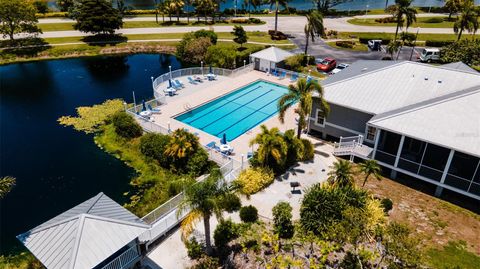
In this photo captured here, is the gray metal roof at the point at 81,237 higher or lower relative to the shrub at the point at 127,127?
higher

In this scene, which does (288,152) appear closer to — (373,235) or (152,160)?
(373,235)

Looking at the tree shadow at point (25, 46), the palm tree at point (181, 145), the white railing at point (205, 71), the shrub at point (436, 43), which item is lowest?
the palm tree at point (181, 145)

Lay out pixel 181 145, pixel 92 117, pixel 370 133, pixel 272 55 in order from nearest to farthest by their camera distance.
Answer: pixel 181 145 < pixel 370 133 < pixel 92 117 < pixel 272 55

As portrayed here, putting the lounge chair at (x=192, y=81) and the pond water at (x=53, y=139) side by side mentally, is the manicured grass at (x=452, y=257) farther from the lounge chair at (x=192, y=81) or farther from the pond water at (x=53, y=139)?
the lounge chair at (x=192, y=81)

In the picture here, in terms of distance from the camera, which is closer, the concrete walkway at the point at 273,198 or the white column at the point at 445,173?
the concrete walkway at the point at 273,198

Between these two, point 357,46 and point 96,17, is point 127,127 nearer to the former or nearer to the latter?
point 96,17

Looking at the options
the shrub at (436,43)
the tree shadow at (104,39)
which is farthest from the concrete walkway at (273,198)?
the tree shadow at (104,39)

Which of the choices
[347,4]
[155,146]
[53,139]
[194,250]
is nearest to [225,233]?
[194,250]
